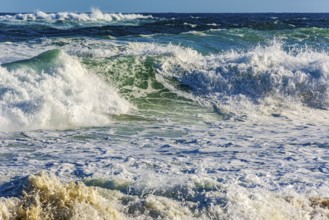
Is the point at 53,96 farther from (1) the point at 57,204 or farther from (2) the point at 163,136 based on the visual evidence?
(1) the point at 57,204

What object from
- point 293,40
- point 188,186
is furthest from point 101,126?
point 293,40

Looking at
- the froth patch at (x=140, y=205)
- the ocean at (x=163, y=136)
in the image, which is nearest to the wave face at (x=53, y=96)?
the ocean at (x=163, y=136)

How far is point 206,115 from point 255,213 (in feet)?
19.5

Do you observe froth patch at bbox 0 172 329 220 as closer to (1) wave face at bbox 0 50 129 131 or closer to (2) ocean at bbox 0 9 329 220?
(2) ocean at bbox 0 9 329 220

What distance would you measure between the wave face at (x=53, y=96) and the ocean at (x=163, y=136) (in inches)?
1.1

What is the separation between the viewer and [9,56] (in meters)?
15.3

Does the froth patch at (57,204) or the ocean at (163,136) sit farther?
the ocean at (163,136)

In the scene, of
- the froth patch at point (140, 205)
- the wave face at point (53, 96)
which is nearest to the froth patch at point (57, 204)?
the froth patch at point (140, 205)

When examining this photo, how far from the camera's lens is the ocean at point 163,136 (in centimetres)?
457

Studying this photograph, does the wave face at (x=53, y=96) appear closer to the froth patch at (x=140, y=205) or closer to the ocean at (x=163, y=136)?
the ocean at (x=163, y=136)

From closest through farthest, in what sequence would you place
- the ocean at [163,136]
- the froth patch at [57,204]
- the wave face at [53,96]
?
the froth patch at [57,204] < the ocean at [163,136] < the wave face at [53,96]

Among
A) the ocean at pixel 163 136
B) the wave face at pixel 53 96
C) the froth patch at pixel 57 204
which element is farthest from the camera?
the wave face at pixel 53 96

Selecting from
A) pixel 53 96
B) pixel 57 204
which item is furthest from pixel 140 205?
pixel 53 96

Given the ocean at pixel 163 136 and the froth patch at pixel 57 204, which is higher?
the froth patch at pixel 57 204
